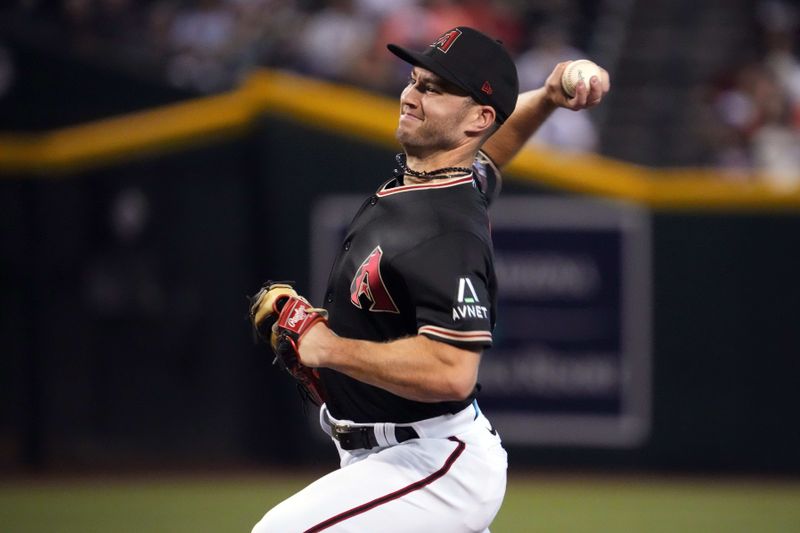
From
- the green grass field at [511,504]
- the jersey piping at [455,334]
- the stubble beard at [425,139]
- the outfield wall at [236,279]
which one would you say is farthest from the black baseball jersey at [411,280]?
the outfield wall at [236,279]

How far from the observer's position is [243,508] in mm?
7266

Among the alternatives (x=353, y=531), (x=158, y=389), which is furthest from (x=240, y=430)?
(x=353, y=531)

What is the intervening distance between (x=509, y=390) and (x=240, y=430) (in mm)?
1943

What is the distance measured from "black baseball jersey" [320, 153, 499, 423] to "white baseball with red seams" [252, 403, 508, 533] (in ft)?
0.27

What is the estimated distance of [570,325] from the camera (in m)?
8.41

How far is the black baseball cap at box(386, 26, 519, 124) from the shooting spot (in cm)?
362

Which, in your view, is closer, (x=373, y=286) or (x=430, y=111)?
(x=373, y=286)

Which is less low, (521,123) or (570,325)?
(521,123)

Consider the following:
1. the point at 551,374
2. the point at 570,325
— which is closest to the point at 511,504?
the point at 551,374

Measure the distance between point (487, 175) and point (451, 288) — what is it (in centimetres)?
98

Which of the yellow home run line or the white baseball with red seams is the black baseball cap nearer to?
the white baseball with red seams

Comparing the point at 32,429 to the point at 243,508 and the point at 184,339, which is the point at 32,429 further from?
the point at 243,508

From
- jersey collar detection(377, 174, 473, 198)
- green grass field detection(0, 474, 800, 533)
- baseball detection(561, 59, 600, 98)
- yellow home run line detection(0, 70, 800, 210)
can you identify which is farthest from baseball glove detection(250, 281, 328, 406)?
yellow home run line detection(0, 70, 800, 210)

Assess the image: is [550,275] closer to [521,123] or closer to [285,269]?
[285,269]
